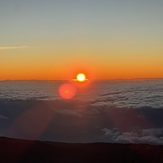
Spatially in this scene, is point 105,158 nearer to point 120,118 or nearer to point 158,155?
point 158,155

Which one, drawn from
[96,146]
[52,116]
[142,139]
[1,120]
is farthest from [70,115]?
[96,146]

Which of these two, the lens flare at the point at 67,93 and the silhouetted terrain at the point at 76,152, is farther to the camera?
the lens flare at the point at 67,93

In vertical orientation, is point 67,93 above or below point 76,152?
above

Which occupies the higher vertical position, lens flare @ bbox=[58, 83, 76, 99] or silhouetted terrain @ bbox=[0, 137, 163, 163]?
lens flare @ bbox=[58, 83, 76, 99]

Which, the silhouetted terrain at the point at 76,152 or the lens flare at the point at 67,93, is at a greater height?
the lens flare at the point at 67,93

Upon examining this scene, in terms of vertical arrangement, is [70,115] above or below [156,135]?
above

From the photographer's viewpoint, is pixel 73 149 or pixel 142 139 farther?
pixel 142 139

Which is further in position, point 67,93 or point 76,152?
point 67,93

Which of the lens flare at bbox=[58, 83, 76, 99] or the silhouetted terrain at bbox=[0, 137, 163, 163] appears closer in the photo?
the silhouetted terrain at bbox=[0, 137, 163, 163]
